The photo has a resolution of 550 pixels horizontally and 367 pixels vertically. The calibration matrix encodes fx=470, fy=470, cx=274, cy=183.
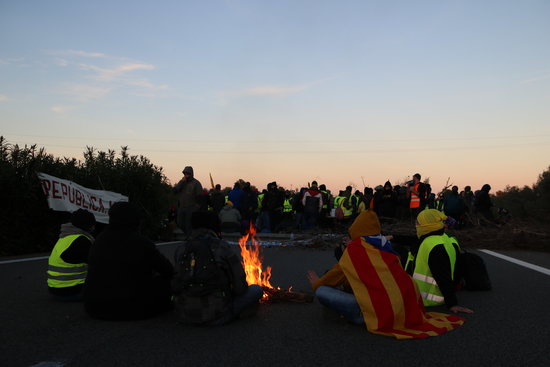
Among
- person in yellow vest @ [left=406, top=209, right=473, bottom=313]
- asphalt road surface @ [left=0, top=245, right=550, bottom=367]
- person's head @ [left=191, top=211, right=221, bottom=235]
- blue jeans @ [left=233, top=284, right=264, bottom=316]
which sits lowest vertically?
asphalt road surface @ [left=0, top=245, right=550, bottom=367]

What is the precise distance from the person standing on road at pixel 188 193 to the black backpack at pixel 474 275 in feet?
23.4

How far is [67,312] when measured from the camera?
579 centimetres

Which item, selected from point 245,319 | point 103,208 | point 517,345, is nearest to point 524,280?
point 517,345

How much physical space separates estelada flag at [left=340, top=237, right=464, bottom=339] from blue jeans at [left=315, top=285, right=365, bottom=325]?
0.14 m

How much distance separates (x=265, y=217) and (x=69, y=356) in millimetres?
15399

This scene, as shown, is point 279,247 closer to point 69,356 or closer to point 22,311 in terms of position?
point 22,311

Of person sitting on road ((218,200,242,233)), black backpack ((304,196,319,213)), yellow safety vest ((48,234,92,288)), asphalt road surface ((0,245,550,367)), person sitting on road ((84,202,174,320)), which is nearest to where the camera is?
asphalt road surface ((0,245,550,367))

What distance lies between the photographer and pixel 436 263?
224 inches

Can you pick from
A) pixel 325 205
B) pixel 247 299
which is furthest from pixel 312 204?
pixel 247 299

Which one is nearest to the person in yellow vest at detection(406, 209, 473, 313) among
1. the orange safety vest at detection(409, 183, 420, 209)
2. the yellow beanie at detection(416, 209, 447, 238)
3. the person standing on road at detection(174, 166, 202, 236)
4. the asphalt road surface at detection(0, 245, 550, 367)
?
the yellow beanie at detection(416, 209, 447, 238)

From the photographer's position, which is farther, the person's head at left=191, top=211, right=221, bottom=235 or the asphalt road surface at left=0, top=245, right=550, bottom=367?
the person's head at left=191, top=211, right=221, bottom=235

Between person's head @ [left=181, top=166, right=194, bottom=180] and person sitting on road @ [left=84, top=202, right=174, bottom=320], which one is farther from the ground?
person's head @ [left=181, top=166, right=194, bottom=180]

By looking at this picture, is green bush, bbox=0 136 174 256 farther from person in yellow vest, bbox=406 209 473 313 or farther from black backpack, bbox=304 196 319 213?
person in yellow vest, bbox=406 209 473 313

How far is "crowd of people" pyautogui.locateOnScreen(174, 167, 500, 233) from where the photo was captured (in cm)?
1644
